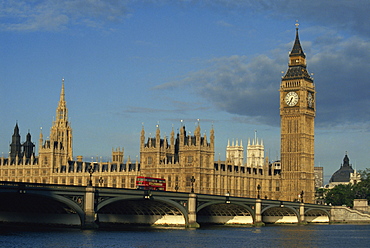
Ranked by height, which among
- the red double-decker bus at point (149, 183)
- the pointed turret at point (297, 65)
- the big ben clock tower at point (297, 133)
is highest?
the pointed turret at point (297, 65)

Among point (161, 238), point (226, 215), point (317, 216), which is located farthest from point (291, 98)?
point (161, 238)

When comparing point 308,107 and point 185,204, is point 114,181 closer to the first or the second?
point 308,107

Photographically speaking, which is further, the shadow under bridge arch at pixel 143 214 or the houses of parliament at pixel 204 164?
the houses of parliament at pixel 204 164

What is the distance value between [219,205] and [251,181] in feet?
194

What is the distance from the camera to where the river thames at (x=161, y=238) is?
8262 cm

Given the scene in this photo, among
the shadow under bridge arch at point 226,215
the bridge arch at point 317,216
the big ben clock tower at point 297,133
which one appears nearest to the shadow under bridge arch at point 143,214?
the shadow under bridge arch at point 226,215

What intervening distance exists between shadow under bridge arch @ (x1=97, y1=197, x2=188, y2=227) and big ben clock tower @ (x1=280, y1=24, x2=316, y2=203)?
2828 inches

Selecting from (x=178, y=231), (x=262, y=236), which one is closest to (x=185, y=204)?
(x=178, y=231)

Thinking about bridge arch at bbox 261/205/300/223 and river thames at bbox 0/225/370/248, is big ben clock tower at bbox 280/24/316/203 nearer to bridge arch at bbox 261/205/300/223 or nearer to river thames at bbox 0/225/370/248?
bridge arch at bbox 261/205/300/223

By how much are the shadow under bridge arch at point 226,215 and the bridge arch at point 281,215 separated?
11.1 metres

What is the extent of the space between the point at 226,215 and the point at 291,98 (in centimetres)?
6154

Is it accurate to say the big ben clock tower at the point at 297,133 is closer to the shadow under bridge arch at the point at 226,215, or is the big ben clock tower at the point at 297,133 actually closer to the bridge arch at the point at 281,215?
the bridge arch at the point at 281,215

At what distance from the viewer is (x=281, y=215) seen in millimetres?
149250

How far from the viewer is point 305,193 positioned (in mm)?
182250
